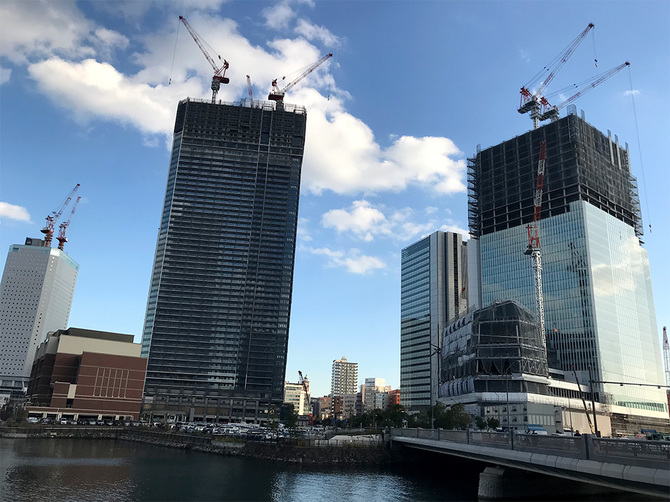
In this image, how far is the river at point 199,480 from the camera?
5812cm

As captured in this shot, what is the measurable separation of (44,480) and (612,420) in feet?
582

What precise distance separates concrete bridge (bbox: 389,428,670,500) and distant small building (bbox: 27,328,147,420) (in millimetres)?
154892

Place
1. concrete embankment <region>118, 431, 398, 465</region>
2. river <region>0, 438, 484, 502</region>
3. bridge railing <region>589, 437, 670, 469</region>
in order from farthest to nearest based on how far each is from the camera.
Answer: concrete embankment <region>118, 431, 398, 465</region>, river <region>0, 438, 484, 502</region>, bridge railing <region>589, 437, 670, 469</region>

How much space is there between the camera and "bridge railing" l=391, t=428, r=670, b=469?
106ft

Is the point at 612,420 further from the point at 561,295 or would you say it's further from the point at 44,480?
the point at 44,480

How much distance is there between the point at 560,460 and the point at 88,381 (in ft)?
607

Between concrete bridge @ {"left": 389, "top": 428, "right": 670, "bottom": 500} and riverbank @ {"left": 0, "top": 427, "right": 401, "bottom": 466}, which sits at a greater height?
concrete bridge @ {"left": 389, "top": 428, "right": 670, "bottom": 500}

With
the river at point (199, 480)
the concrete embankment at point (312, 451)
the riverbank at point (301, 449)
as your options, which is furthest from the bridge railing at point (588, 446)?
the riverbank at point (301, 449)

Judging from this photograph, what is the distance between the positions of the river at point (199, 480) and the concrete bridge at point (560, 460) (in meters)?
6.37

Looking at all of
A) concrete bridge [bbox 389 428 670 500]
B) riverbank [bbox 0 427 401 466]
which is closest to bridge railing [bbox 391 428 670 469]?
concrete bridge [bbox 389 428 670 500]

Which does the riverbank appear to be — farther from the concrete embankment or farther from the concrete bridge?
the concrete bridge

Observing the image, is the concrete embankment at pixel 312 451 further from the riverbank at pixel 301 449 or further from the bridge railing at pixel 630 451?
the bridge railing at pixel 630 451

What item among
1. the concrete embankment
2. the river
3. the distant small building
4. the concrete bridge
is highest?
the distant small building

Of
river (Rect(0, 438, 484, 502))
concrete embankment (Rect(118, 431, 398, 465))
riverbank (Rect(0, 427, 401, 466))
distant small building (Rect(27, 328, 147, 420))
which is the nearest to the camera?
river (Rect(0, 438, 484, 502))
